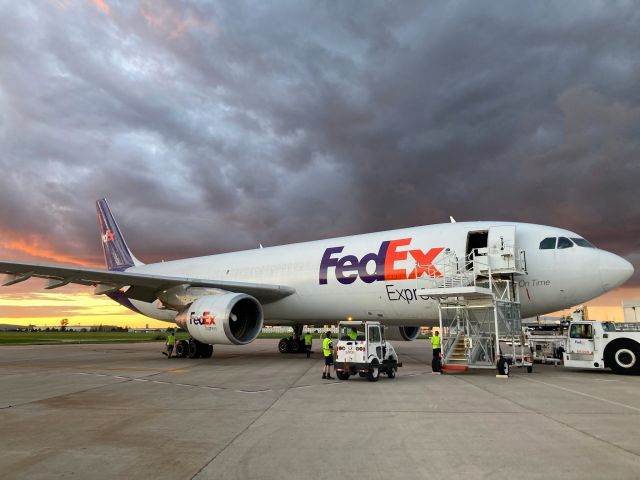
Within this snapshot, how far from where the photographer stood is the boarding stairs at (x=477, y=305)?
1450 centimetres

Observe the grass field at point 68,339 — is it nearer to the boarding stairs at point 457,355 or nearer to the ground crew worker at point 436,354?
the ground crew worker at point 436,354

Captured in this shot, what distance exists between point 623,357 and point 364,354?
8033 mm

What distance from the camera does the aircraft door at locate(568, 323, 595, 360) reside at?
597 inches

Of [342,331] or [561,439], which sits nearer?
[561,439]

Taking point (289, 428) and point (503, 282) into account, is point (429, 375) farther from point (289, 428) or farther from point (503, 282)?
point (289, 428)

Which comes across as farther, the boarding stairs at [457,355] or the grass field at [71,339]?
the grass field at [71,339]

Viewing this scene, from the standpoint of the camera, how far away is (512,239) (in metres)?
15.0

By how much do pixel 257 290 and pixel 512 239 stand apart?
32.9 feet

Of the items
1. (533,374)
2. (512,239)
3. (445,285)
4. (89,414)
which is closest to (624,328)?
(533,374)

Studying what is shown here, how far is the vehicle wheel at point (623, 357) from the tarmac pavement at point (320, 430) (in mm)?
2714

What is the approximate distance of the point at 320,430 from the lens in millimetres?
6734

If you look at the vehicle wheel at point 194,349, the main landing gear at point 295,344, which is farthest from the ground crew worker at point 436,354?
the main landing gear at point 295,344

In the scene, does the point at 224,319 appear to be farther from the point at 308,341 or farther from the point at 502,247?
the point at 502,247

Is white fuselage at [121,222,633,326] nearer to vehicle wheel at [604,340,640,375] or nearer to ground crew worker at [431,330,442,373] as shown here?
ground crew worker at [431,330,442,373]
